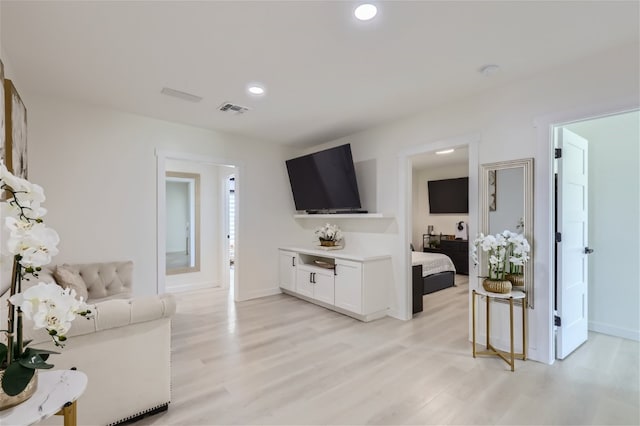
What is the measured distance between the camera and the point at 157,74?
272cm

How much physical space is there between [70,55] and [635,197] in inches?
216

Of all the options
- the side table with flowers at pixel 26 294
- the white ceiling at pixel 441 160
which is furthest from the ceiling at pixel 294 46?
the white ceiling at pixel 441 160

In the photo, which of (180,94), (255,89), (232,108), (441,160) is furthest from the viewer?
(441,160)

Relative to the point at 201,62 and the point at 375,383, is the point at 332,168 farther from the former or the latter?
the point at 375,383

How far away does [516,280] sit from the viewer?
287 cm

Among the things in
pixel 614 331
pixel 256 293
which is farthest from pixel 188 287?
pixel 614 331

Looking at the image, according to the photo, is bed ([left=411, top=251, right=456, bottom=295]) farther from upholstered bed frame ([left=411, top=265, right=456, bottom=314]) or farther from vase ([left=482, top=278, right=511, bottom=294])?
vase ([left=482, top=278, right=511, bottom=294])

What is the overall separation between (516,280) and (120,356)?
3210 millimetres

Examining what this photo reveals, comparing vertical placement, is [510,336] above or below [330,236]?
below

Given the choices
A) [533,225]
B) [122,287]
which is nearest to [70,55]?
[122,287]

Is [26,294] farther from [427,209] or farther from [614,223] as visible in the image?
[427,209]

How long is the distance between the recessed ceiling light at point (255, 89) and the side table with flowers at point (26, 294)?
2.24 m

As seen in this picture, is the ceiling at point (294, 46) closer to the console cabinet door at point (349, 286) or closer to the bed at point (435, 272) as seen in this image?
the console cabinet door at point (349, 286)

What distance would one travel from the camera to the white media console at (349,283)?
3793mm
